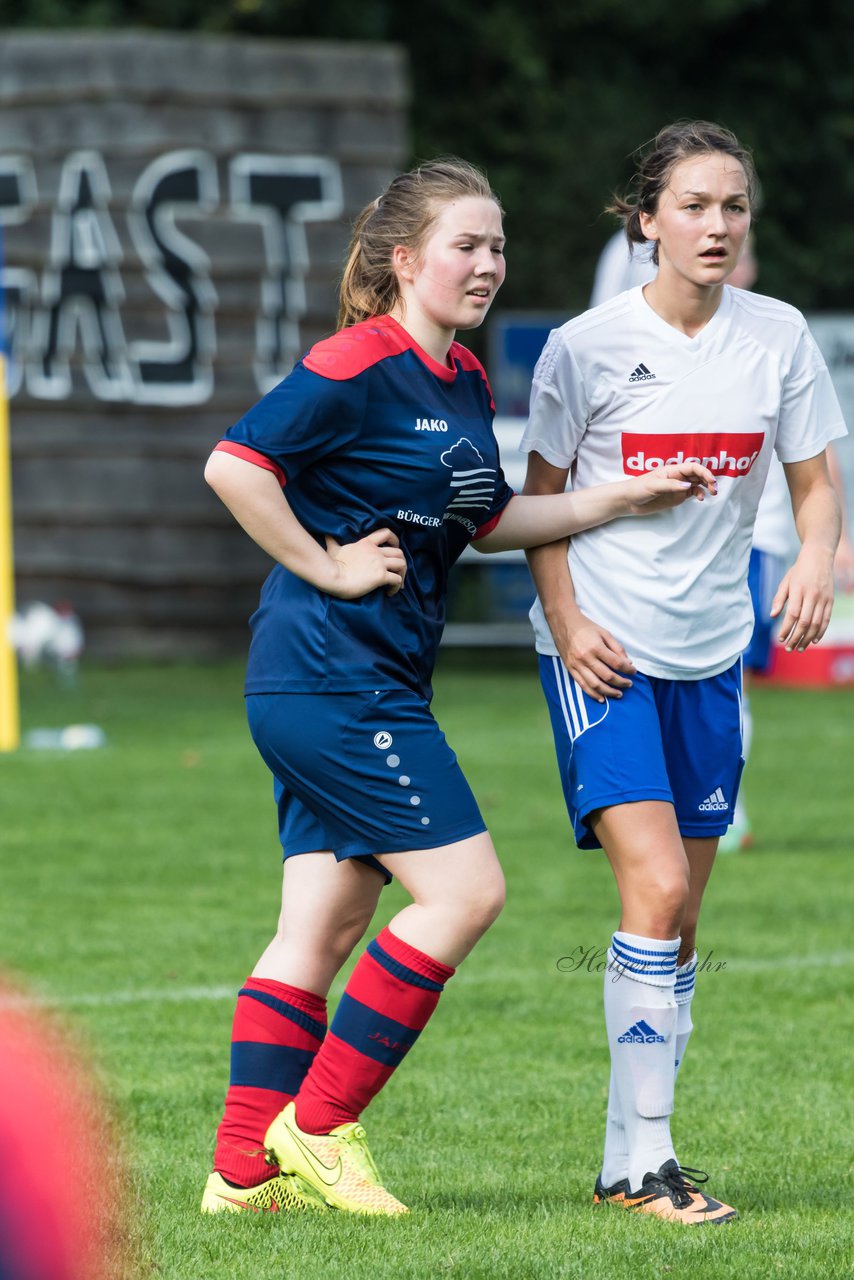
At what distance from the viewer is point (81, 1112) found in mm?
1655

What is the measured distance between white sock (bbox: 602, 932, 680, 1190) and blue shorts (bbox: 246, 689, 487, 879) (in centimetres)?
43

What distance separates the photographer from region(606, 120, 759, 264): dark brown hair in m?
3.88

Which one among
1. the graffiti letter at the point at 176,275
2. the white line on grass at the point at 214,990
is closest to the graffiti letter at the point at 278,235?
the graffiti letter at the point at 176,275

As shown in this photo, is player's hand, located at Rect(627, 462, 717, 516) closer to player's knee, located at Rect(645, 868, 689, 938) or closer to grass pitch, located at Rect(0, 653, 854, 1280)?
player's knee, located at Rect(645, 868, 689, 938)

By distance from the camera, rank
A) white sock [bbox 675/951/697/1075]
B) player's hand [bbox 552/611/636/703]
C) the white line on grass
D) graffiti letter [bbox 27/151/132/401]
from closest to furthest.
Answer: player's hand [bbox 552/611/636/703]
white sock [bbox 675/951/697/1075]
the white line on grass
graffiti letter [bbox 27/151/132/401]

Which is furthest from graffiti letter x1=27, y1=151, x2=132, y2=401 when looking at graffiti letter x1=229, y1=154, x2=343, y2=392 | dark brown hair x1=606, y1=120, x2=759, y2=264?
dark brown hair x1=606, y1=120, x2=759, y2=264

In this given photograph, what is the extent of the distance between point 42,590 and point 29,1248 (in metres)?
16.5

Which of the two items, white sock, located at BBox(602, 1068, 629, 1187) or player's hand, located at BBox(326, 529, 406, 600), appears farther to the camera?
white sock, located at BBox(602, 1068, 629, 1187)

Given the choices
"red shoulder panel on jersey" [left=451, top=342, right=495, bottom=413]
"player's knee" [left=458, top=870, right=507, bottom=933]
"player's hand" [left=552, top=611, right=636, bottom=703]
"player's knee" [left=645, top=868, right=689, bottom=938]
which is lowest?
"player's knee" [left=645, top=868, right=689, bottom=938]

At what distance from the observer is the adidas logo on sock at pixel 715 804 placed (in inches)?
158

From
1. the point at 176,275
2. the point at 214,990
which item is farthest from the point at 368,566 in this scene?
the point at 176,275

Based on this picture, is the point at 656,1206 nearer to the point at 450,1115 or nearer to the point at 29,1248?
the point at 450,1115

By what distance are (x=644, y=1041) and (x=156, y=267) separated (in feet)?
46.6

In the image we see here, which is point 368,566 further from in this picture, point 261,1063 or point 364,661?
point 261,1063
